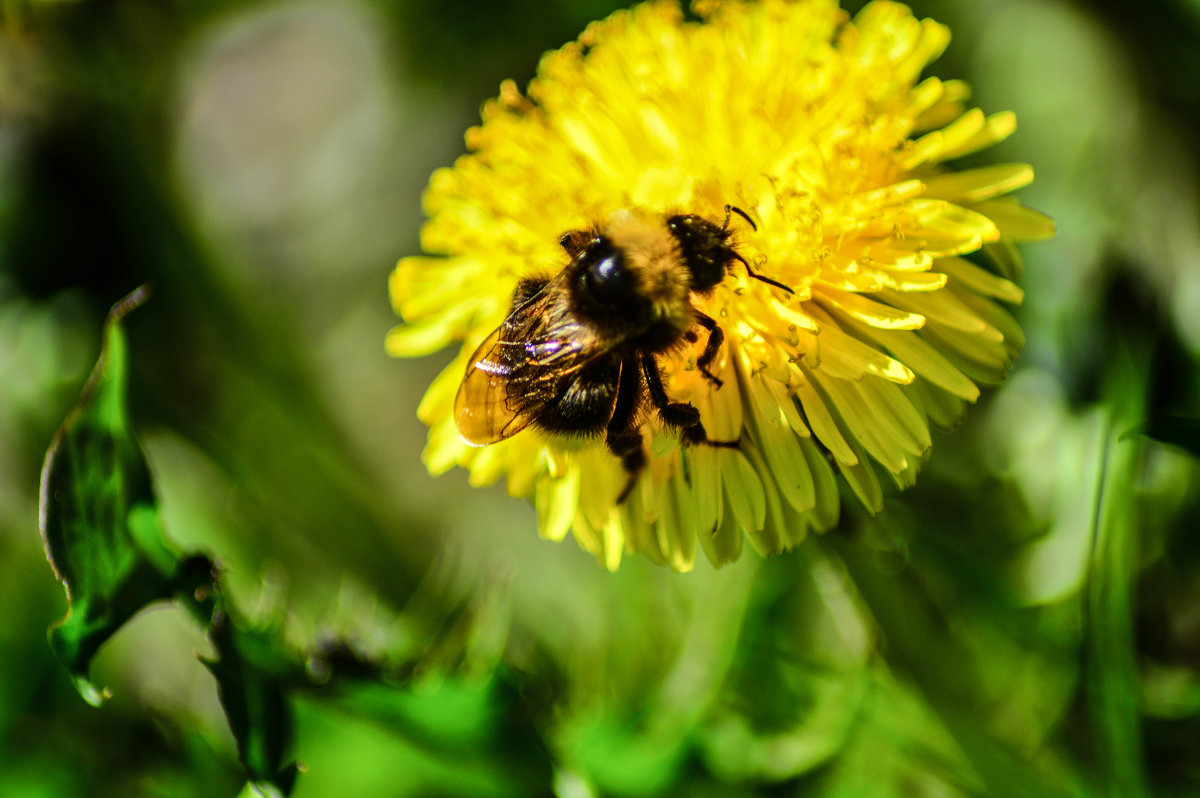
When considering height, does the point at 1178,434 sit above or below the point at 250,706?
below

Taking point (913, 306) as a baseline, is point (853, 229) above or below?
above

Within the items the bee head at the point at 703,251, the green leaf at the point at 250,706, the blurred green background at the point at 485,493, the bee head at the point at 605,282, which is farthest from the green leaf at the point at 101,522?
the bee head at the point at 703,251

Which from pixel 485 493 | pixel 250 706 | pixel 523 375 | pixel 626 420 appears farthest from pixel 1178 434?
pixel 485 493

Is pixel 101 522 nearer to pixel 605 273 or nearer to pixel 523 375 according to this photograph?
pixel 523 375

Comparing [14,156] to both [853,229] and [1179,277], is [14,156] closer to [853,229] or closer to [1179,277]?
[853,229]

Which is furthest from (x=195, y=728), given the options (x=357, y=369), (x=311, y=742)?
(x=357, y=369)

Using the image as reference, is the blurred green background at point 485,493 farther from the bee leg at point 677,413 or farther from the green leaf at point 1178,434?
the bee leg at point 677,413

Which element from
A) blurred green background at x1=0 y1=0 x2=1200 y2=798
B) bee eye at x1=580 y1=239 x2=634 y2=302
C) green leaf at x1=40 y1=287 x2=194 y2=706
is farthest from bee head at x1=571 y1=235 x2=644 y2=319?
green leaf at x1=40 y1=287 x2=194 y2=706
